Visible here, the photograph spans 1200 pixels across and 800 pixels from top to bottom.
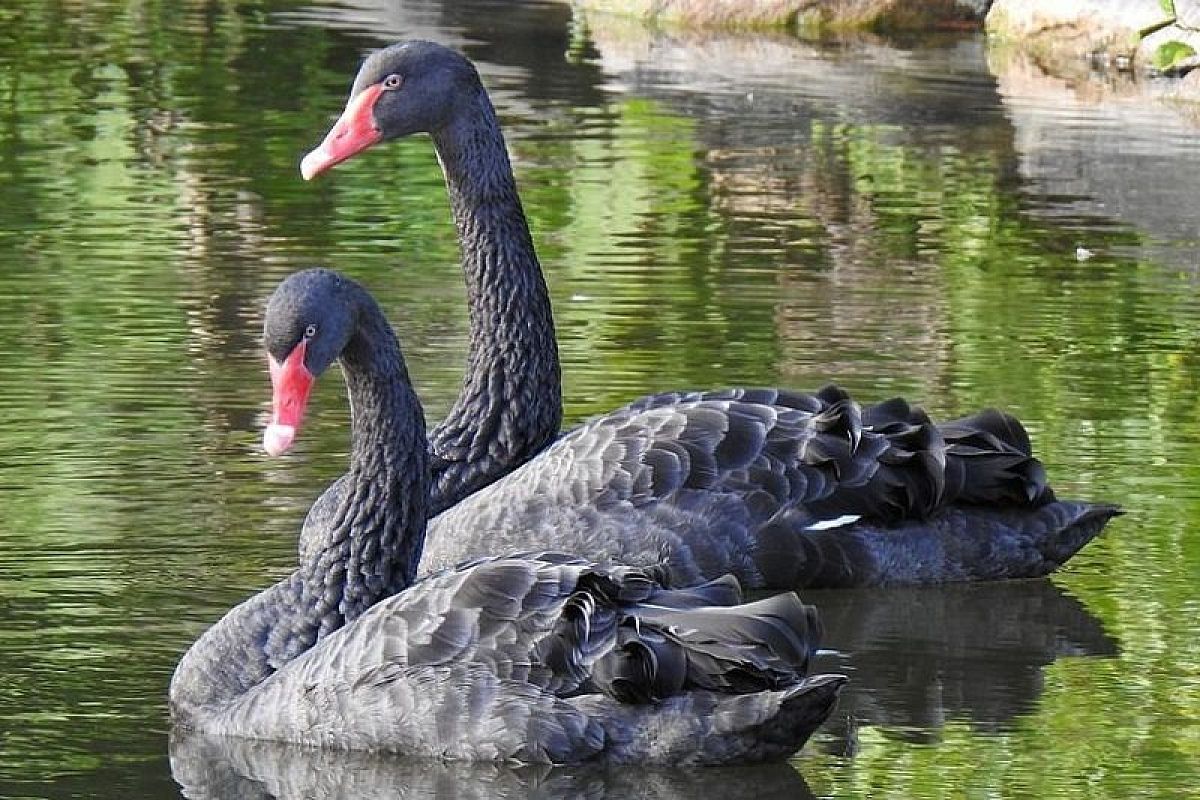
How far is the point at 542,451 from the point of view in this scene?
841cm

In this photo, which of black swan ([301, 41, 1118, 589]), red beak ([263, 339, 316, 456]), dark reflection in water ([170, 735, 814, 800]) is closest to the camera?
dark reflection in water ([170, 735, 814, 800])

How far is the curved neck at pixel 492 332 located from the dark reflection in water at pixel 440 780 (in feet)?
6.98

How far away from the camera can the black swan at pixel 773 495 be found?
7.88m

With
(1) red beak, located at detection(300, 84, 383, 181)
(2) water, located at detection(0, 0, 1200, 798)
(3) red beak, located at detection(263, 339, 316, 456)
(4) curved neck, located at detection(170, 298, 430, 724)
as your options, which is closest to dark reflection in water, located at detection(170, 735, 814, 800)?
(2) water, located at detection(0, 0, 1200, 798)

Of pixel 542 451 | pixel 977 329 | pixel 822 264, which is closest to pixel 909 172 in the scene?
pixel 822 264

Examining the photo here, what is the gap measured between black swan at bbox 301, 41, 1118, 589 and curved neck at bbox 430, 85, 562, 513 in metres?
0.25

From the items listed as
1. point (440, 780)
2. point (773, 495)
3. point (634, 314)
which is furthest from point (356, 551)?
point (634, 314)

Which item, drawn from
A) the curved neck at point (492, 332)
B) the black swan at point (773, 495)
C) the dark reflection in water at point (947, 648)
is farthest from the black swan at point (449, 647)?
the curved neck at point (492, 332)

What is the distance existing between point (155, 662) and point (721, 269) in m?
6.08

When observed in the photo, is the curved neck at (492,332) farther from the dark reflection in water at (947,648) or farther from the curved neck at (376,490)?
the curved neck at (376,490)

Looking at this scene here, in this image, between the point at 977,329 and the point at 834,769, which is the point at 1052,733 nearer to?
the point at 834,769

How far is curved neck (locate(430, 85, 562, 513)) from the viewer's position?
855 centimetres

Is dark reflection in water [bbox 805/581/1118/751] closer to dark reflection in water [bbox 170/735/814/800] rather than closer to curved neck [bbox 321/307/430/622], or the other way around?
dark reflection in water [bbox 170/735/814/800]

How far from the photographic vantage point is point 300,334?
654 centimetres
